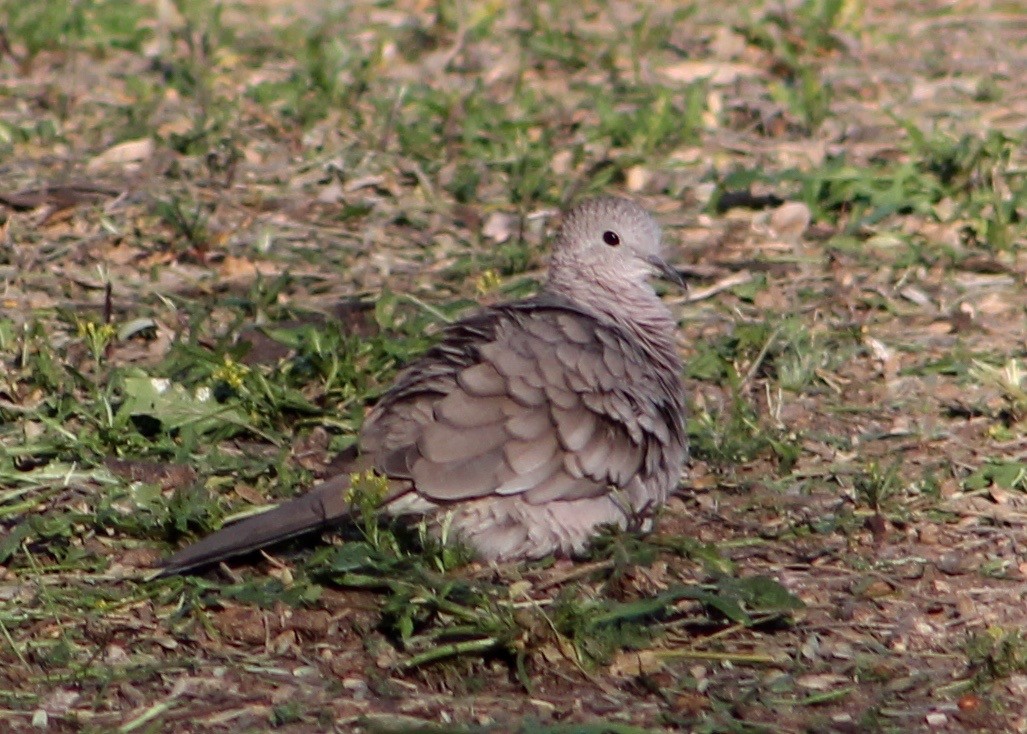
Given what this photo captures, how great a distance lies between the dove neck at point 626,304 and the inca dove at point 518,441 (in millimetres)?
288

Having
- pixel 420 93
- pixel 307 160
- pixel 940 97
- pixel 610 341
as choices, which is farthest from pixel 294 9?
pixel 610 341

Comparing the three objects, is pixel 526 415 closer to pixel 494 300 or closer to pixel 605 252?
pixel 605 252

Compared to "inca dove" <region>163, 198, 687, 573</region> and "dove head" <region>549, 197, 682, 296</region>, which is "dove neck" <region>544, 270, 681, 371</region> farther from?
"inca dove" <region>163, 198, 687, 573</region>

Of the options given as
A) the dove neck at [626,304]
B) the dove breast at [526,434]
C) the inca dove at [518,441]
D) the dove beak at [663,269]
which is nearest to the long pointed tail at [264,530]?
the inca dove at [518,441]

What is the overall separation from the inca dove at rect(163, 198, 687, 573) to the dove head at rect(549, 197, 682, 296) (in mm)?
407

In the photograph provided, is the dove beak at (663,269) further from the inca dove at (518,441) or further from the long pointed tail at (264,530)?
the long pointed tail at (264,530)

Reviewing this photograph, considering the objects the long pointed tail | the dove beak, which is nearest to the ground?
the long pointed tail

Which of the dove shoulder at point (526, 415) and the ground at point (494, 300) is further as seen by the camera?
the dove shoulder at point (526, 415)

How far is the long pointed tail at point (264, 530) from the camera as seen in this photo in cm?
434

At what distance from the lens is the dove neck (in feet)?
17.2

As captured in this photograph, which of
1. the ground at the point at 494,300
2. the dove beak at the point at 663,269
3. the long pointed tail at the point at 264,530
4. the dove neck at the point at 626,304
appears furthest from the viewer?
the dove beak at the point at 663,269

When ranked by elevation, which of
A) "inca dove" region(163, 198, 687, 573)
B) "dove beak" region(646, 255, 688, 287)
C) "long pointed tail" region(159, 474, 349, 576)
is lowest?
"long pointed tail" region(159, 474, 349, 576)

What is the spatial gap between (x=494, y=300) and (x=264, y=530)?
74.8 inches

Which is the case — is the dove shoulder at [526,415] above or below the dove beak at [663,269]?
below
